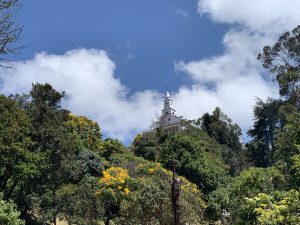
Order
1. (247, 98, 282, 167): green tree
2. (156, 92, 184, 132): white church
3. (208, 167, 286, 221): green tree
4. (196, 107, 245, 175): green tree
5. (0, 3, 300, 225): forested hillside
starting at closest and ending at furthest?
(0, 3, 300, 225): forested hillside < (208, 167, 286, 221): green tree < (247, 98, 282, 167): green tree < (196, 107, 245, 175): green tree < (156, 92, 184, 132): white church

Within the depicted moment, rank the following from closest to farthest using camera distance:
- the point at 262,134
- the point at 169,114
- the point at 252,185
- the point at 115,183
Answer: the point at 252,185, the point at 115,183, the point at 262,134, the point at 169,114

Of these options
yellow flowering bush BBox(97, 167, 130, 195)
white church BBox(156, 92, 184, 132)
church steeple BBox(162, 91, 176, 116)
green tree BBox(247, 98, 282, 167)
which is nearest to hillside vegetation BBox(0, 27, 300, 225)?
yellow flowering bush BBox(97, 167, 130, 195)

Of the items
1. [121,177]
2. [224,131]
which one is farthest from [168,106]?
[121,177]

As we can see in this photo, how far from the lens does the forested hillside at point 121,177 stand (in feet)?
61.7

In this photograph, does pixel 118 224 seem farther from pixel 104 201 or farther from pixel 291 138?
pixel 291 138

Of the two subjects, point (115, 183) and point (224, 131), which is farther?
point (224, 131)

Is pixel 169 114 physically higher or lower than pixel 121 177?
higher

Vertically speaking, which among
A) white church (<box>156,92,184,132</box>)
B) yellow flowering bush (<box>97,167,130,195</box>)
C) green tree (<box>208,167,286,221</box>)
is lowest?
green tree (<box>208,167,286,221</box>)

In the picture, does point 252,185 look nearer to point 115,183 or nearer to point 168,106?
point 115,183

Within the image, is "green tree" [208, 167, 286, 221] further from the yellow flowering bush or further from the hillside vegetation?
the yellow flowering bush

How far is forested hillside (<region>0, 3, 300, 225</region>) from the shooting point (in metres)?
18.8

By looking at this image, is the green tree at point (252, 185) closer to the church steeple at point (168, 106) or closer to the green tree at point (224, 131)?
the green tree at point (224, 131)

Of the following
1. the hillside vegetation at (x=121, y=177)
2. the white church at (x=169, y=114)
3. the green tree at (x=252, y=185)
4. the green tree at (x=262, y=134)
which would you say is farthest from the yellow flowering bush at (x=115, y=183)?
the white church at (x=169, y=114)

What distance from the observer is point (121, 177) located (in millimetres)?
30453
